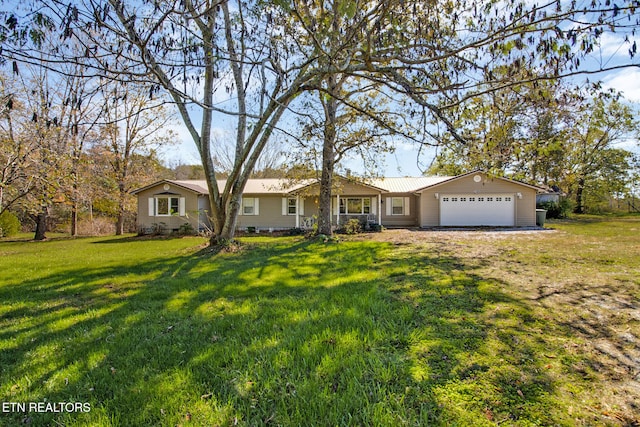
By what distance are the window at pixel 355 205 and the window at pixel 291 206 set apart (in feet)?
10.5

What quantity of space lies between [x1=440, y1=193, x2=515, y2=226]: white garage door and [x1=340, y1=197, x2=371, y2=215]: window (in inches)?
187

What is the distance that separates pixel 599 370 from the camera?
111 inches

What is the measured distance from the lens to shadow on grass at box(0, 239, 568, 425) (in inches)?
90.7

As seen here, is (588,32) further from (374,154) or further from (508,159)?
(374,154)

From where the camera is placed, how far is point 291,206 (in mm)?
20750

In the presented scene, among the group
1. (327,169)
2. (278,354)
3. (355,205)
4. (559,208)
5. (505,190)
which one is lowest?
(278,354)

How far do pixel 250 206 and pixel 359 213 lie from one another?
23.9ft

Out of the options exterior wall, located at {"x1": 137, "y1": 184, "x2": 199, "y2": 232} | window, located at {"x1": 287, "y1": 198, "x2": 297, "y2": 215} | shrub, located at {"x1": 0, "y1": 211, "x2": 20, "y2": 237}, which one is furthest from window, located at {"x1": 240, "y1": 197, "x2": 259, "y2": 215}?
shrub, located at {"x1": 0, "y1": 211, "x2": 20, "y2": 237}

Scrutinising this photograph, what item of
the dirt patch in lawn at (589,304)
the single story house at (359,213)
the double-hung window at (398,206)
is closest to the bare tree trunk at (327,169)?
the single story house at (359,213)

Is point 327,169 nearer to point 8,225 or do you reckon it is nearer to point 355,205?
point 355,205

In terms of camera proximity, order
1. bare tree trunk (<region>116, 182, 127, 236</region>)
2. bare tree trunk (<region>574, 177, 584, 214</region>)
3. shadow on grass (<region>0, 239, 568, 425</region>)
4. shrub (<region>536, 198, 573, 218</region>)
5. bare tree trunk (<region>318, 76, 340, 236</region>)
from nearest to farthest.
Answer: shadow on grass (<region>0, 239, 568, 425</region>), bare tree trunk (<region>318, 76, 340, 236</region>), bare tree trunk (<region>116, 182, 127, 236</region>), shrub (<region>536, 198, 573, 218</region>), bare tree trunk (<region>574, 177, 584, 214</region>)

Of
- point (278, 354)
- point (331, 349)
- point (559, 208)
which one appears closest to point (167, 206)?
point (278, 354)

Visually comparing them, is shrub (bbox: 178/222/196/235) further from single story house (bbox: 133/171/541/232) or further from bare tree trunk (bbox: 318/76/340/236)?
bare tree trunk (bbox: 318/76/340/236)

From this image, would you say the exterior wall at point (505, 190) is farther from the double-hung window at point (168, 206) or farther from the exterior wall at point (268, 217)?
the double-hung window at point (168, 206)
